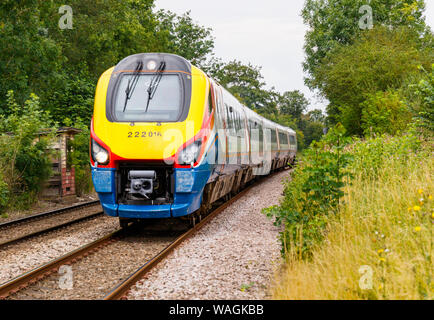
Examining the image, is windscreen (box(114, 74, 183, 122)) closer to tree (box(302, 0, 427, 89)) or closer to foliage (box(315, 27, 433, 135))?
foliage (box(315, 27, 433, 135))

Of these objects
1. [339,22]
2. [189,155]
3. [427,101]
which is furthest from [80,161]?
[339,22]

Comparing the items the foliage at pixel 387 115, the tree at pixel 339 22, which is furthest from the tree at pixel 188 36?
the foliage at pixel 387 115

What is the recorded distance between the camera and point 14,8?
1770cm

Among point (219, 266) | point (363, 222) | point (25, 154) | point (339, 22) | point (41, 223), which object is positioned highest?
point (339, 22)

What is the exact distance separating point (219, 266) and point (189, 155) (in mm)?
2157

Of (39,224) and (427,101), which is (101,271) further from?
(427,101)

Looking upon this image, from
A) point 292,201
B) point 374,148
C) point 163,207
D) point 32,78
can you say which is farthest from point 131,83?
point 32,78

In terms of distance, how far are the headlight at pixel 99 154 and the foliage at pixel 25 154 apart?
4217 mm

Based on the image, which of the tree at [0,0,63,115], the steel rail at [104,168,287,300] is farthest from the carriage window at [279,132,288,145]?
the steel rail at [104,168,287,300]

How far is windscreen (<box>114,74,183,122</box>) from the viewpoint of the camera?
7738 millimetres

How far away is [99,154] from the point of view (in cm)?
761

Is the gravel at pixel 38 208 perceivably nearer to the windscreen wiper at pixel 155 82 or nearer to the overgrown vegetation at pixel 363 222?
the windscreen wiper at pixel 155 82

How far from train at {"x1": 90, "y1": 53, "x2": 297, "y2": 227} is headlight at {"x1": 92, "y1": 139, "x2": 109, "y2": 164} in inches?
0.7
